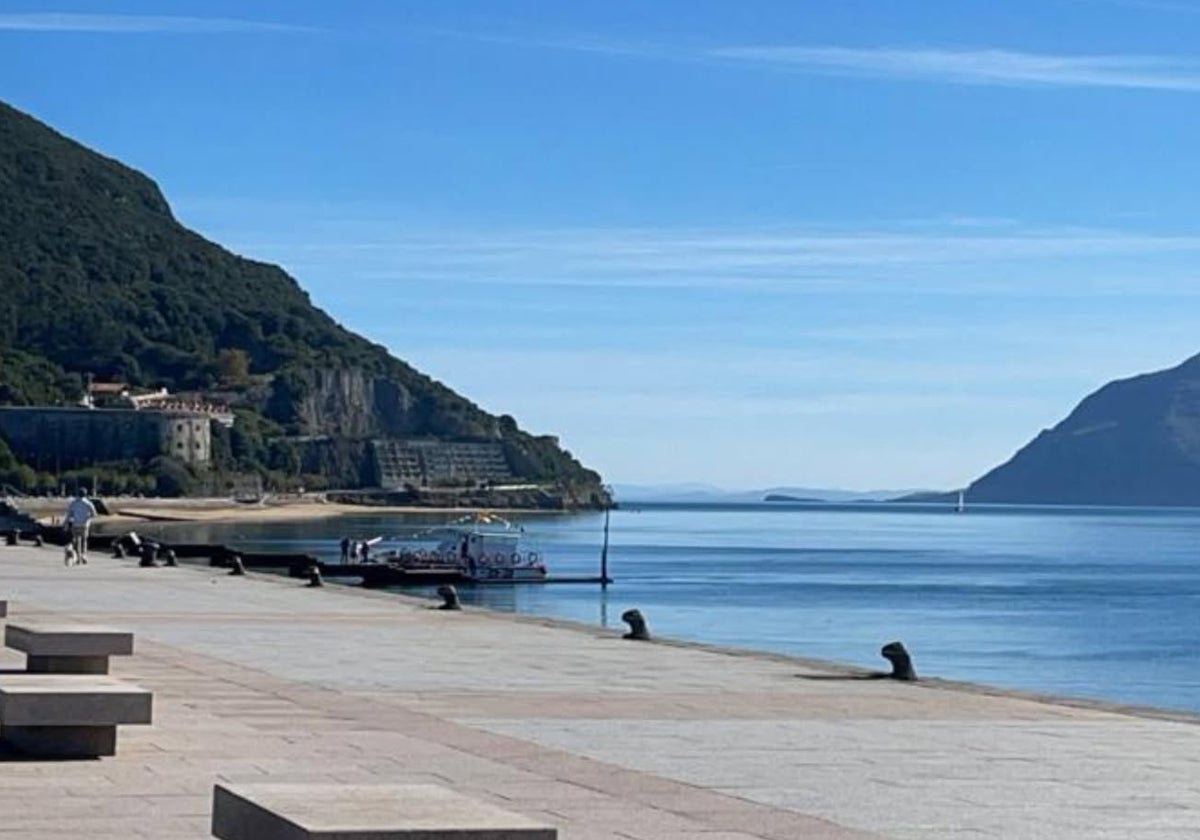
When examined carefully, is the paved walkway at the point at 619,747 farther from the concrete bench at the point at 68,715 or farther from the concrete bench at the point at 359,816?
the concrete bench at the point at 359,816

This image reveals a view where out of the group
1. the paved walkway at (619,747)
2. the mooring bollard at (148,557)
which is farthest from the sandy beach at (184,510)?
the paved walkway at (619,747)

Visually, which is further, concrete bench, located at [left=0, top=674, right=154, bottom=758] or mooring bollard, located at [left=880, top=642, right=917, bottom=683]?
mooring bollard, located at [left=880, top=642, right=917, bottom=683]

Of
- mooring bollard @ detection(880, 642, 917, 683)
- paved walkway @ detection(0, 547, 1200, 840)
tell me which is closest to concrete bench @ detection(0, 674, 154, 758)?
paved walkway @ detection(0, 547, 1200, 840)

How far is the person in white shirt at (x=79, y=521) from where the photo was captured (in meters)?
48.0

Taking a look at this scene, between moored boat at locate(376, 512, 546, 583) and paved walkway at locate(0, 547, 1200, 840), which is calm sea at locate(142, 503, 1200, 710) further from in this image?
paved walkway at locate(0, 547, 1200, 840)

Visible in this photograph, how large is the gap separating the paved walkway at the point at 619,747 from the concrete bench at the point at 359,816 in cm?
280

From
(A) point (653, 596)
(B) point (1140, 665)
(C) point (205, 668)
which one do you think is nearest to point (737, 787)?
(C) point (205, 668)

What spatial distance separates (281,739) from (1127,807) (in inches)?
207

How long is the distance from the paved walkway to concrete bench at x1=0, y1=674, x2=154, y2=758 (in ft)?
0.79

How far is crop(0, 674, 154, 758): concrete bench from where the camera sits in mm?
13469

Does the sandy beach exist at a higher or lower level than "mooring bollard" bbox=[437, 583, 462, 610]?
higher

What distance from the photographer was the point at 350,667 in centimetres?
2264

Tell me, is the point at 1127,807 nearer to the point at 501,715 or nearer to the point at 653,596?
the point at 501,715

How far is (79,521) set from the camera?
48.5 meters
